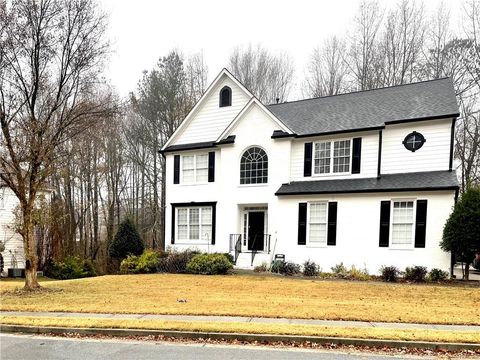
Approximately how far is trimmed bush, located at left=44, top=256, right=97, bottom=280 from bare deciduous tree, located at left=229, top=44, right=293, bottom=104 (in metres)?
21.3

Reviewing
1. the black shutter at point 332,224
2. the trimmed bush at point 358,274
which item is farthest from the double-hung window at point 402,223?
the black shutter at point 332,224

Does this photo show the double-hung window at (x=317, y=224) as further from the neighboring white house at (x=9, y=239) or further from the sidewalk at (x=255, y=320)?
the neighboring white house at (x=9, y=239)

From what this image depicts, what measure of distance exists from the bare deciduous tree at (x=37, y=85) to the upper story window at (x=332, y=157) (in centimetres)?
1071

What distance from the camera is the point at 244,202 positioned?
733 inches

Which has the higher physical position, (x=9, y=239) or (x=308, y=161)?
(x=308, y=161)

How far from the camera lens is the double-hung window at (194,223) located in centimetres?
1977

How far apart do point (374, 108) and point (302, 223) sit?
276 inches

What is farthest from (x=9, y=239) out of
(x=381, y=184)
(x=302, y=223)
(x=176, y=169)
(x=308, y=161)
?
(x=381, y=184)

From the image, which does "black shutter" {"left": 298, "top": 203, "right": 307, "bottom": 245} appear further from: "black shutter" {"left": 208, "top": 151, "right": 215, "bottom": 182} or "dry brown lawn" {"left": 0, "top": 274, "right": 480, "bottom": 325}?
"black shutter" {"left": 208, "top": 151, "right": 215, "bottom": 182}

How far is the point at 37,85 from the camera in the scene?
11602mm

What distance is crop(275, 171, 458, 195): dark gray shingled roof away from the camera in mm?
14227

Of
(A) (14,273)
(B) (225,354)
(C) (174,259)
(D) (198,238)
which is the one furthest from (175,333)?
(A) (14,273)

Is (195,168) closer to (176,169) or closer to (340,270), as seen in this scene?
(176,169)

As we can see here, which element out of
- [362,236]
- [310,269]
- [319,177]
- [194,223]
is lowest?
[310,269]
